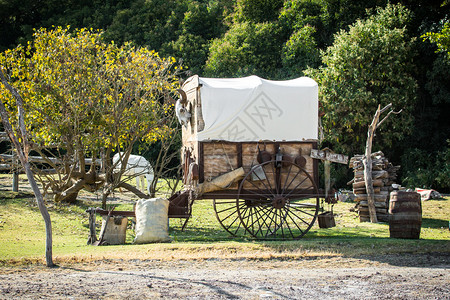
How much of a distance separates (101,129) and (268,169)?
19.3 feet

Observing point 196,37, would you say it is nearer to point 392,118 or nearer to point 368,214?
point 392,118

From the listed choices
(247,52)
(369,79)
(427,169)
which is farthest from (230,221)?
(247,52)

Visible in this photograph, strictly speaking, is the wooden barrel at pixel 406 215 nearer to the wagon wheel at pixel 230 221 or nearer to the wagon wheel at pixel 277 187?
the wagon wheel at pixel 277 187

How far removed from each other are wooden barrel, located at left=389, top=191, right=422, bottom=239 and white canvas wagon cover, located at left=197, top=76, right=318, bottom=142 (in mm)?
2337

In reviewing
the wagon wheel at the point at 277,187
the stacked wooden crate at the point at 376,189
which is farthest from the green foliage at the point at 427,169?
the wagon wheel at the point at 277,187

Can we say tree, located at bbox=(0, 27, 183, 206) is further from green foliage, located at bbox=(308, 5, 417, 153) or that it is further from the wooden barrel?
green foliage, located at bbox=(308, 5, 417, 153)

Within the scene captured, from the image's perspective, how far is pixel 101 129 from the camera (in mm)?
15203

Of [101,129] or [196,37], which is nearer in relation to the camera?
[101,129]

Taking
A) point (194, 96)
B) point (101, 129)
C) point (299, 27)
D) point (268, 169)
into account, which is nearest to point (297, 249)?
point (268, 169)

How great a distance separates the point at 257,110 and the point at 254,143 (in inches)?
29.3

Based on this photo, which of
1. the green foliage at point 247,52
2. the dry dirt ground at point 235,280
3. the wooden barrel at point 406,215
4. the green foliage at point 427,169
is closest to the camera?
the dry dirt ground at point 235,280

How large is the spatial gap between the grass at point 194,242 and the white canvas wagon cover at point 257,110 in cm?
237

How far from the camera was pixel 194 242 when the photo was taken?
1098cm

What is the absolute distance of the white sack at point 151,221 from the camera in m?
10.9
